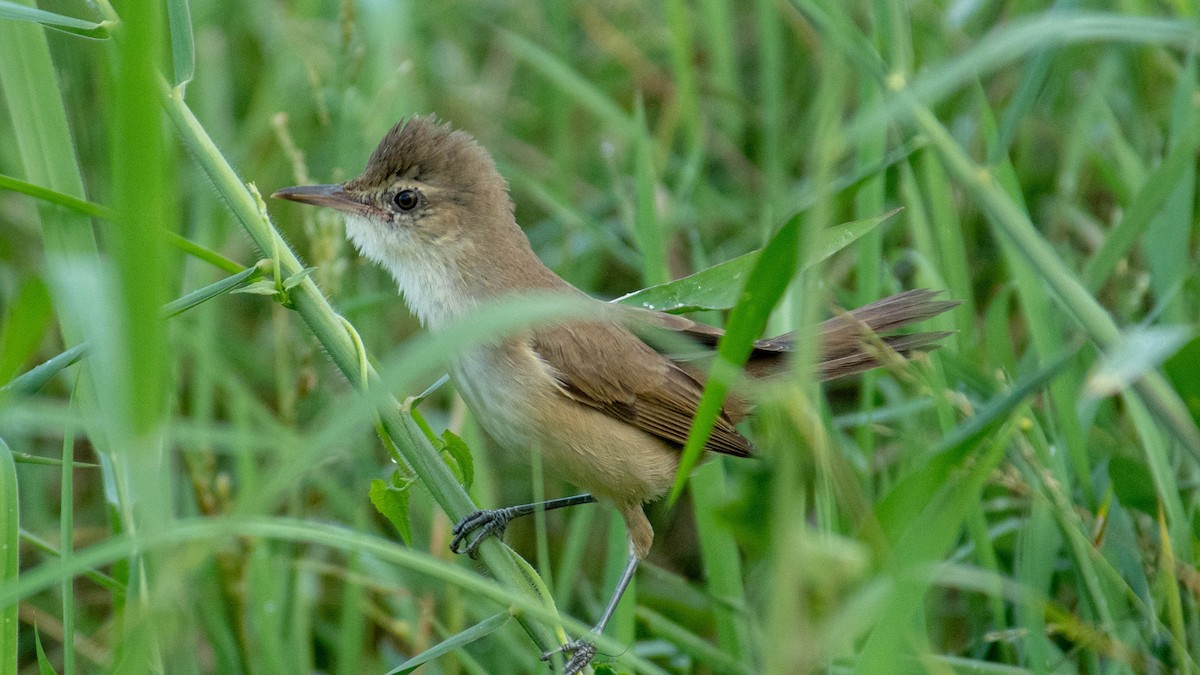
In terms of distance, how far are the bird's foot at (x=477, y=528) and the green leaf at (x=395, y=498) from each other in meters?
0.25

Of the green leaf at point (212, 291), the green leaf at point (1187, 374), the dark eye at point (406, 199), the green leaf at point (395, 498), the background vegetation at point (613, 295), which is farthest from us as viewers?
the dark eye at point (406, 199)

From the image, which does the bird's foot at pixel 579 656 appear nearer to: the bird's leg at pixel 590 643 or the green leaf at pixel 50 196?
the bird's leg at pixel 590 643

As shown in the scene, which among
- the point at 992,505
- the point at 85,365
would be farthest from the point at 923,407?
the point at 85,365

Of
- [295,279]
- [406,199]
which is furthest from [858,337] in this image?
[295,279]

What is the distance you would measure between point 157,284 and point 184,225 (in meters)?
3.71

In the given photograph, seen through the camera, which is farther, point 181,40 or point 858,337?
point 858,337

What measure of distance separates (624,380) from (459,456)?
1.06m

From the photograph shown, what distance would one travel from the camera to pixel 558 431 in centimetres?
302

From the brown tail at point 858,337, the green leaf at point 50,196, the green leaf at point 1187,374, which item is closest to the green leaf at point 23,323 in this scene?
the green leaf at point 50,196

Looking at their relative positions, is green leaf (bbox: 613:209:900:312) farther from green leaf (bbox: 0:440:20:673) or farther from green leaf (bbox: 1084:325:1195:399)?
green leaf (bbox: 0:440:20:673)

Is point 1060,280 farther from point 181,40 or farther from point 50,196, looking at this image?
point 50,196

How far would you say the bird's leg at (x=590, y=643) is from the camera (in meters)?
2.58

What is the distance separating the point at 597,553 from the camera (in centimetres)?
449

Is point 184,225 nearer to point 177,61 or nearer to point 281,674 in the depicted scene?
point 281,674
